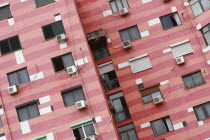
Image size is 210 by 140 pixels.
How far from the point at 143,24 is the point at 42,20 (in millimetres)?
8451

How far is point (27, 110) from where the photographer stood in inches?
1037

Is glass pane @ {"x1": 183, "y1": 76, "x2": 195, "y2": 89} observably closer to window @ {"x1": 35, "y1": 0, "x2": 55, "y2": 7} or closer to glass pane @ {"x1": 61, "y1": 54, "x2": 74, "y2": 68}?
glass pane @ {"x1": 61, "y1": 54, "x2": 74, "y2": 68}

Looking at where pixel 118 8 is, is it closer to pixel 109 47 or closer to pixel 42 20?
pixel 109 47

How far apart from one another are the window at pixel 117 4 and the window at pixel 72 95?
8351 mm

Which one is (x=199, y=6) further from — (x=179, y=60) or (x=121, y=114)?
(x=121, y=114)

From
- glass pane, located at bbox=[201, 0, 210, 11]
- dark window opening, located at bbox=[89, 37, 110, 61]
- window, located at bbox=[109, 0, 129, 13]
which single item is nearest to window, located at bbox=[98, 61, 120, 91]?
dark window opening, located at bbox=[89, 37, 110, 61]

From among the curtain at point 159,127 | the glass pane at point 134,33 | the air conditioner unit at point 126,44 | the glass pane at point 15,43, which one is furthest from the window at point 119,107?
the glass pane at point 15,43

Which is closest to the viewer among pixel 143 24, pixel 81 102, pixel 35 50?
pixel 81 102

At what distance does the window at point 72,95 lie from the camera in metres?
26.1

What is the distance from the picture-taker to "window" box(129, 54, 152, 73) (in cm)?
2855

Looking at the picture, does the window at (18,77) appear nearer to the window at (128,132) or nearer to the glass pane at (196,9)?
the window at (128,132)

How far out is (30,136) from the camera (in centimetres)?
2550

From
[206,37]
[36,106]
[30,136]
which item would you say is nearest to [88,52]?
[36,106]

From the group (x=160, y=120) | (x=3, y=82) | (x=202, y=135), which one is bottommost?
(x=202, y=135)
